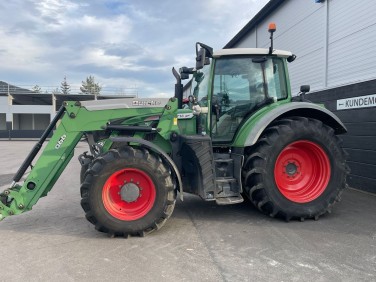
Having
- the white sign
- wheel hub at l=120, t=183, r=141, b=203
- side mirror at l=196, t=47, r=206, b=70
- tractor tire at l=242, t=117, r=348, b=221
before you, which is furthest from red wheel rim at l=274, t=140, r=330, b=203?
wheel hub at l=120, t=183, r=141, b=203

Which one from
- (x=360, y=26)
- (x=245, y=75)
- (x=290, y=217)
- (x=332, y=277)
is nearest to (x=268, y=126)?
(x=245, y=75)

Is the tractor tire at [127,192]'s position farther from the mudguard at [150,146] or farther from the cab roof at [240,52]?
the cab roof at [240,52]

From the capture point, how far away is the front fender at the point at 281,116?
5.07m

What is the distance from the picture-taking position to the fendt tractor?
4.59 metres

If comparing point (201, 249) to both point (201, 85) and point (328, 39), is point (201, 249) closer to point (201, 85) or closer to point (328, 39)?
point (201, 85)

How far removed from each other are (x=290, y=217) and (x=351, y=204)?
5.08ft

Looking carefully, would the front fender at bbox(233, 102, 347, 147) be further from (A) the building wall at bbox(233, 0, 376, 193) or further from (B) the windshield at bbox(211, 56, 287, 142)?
(A) the building wall at bbox(233, 0, 376, 193)

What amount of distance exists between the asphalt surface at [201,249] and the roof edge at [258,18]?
8844 millimetres

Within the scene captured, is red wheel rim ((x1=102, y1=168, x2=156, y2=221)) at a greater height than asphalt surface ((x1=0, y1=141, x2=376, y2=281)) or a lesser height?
greater

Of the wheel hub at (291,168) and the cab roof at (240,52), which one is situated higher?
the cab roof at (240,52)

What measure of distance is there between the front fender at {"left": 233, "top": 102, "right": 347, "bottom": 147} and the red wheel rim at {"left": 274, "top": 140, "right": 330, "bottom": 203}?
0.50 metres

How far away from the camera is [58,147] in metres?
4.89

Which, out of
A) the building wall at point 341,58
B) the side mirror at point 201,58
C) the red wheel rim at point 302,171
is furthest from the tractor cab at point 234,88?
the building wall at point 341,58

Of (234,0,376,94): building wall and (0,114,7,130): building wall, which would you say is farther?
(0,114,7,130): building wall
